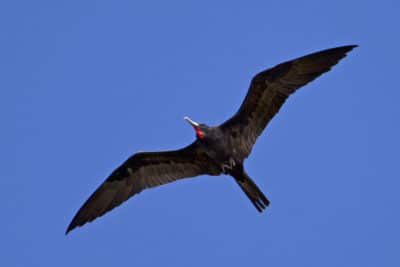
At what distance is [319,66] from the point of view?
1254 cm

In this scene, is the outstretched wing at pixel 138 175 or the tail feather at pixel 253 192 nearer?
the tail feather at pixel 253 192

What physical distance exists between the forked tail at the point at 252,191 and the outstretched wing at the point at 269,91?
36 cm

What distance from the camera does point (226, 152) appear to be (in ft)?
41.4

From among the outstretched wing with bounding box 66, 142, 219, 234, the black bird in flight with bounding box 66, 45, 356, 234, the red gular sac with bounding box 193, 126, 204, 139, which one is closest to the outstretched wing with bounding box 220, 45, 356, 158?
the black bird in flight with bounding box 66, 45, 356, 234

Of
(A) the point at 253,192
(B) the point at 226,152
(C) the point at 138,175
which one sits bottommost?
(A) the point at 253,192

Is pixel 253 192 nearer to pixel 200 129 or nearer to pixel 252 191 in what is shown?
pixel 252 191

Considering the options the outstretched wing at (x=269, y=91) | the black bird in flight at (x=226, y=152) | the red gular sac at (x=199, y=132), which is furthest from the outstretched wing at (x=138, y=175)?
the outstretched wing at (x=269, y=91)

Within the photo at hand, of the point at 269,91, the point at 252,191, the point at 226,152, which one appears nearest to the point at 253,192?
the point at 252,191

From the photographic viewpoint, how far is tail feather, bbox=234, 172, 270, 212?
12562 mm

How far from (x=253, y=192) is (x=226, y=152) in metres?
0.75

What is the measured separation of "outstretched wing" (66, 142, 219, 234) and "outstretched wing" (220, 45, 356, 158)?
831 mm

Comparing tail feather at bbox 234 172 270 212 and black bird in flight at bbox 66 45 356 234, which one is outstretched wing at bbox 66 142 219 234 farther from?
tail feather at bbox 234 172 270 212

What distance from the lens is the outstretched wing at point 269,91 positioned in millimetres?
12523

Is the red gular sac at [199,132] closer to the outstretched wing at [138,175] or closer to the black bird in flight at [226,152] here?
the black bird in flight at [226,152]
